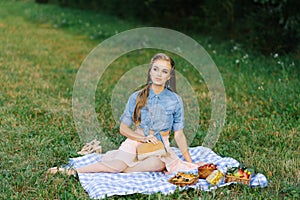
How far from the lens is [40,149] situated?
375 centimetres

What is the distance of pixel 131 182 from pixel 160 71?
2.79 ft

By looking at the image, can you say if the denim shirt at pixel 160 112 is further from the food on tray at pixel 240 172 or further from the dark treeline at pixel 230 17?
the dark treeline at pixel 230 17

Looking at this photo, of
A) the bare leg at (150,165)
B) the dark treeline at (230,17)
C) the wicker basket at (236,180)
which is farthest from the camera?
the dark treeline at (230,17)

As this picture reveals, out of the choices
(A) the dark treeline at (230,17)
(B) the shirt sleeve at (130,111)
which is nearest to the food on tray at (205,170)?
(B) the shirt sleeve at (130,111)

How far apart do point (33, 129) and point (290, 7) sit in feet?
15.4

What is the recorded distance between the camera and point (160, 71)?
3.49m

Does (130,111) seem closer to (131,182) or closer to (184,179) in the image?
(131,182)

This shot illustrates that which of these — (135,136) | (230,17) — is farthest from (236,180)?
(230,17)

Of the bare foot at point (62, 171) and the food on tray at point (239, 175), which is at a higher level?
the food on tray at point (239, 175)

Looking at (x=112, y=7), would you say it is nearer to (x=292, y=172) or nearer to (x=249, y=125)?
(x=249, y=125)

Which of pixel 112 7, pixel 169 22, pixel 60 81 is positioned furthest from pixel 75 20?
pixel 60 81

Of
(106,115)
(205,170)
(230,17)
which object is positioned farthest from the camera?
(230,17)

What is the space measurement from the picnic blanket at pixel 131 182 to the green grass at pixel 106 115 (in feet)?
0.19

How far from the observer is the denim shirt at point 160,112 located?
3574mm
